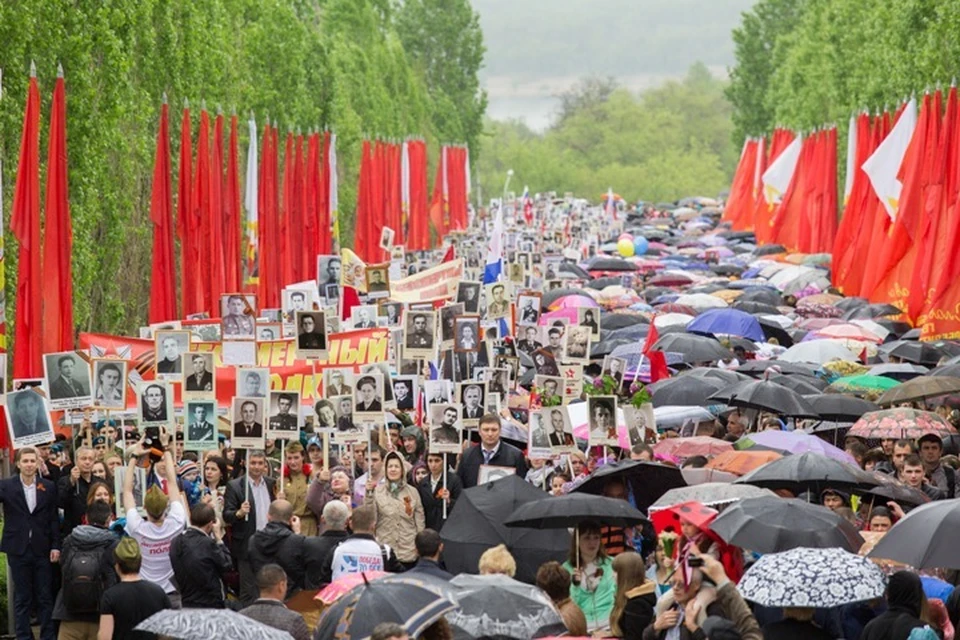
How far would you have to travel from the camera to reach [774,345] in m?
31.4

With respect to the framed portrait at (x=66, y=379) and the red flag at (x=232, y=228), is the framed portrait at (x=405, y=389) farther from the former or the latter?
the red flag at (x=232, y=228)

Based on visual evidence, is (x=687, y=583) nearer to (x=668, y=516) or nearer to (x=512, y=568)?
(x=512, y=568)

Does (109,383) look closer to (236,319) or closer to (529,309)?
(236,319)

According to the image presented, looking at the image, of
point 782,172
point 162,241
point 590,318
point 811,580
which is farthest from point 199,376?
point 782,172

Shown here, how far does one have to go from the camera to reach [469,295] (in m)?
25.7

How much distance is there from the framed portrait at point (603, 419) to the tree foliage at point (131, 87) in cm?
978

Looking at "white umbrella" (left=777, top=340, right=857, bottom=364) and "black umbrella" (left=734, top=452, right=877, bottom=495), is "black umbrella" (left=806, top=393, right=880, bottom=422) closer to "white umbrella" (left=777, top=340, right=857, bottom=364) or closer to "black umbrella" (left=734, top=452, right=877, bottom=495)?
"black umbrella" (left=734, top=452, right=877, bottom=495)

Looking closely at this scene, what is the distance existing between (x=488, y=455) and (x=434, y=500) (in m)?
1.02

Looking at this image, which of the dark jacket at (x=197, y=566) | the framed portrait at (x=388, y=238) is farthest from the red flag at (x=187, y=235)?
the dark jacket at (x=197, y=566)

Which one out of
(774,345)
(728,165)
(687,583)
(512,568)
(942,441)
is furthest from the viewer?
(728,165)

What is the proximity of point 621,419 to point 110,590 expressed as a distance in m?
7.91

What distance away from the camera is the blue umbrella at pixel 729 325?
3083cm

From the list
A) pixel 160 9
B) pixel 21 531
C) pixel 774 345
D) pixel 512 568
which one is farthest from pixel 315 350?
pixel 160 9

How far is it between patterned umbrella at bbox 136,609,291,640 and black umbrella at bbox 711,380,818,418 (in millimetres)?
10935
